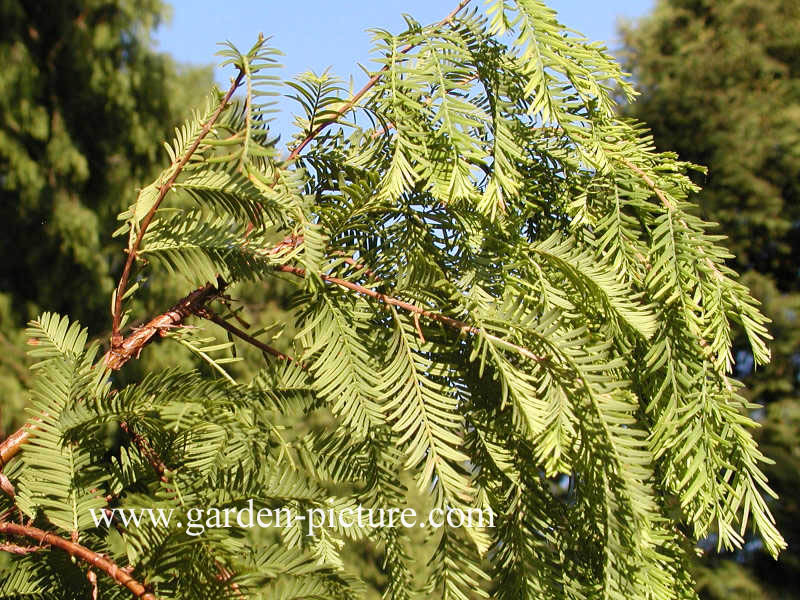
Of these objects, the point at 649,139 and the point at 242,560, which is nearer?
the point at 242,560

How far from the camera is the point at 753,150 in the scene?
3.63 m

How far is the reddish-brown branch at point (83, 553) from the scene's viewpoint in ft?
0.78

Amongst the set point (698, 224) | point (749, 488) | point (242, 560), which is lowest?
point (242, 560)

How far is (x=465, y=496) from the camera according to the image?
0.91 ft

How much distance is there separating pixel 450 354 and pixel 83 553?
0.17 metres

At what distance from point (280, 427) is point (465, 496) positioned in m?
0.09

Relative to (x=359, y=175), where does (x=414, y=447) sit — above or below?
below

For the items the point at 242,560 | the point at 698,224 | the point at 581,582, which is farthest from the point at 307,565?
the point at 698,224

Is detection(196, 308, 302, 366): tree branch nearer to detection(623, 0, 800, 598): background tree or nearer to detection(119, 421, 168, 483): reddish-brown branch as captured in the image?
detection(119, 421, 168, 483): reddish-brown branch

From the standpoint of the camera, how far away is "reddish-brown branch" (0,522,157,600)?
9.3 inches

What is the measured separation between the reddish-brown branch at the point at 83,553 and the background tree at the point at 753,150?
3.20 metres

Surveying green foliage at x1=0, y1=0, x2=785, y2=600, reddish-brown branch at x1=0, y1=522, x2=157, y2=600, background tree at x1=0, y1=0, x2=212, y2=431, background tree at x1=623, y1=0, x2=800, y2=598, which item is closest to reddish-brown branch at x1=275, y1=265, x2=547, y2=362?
green foliage at x1=0, y1=0, x2=785, y2=600

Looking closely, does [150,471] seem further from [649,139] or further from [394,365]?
[649,139]

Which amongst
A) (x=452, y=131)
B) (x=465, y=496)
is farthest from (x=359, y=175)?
(x=465, y=496)
